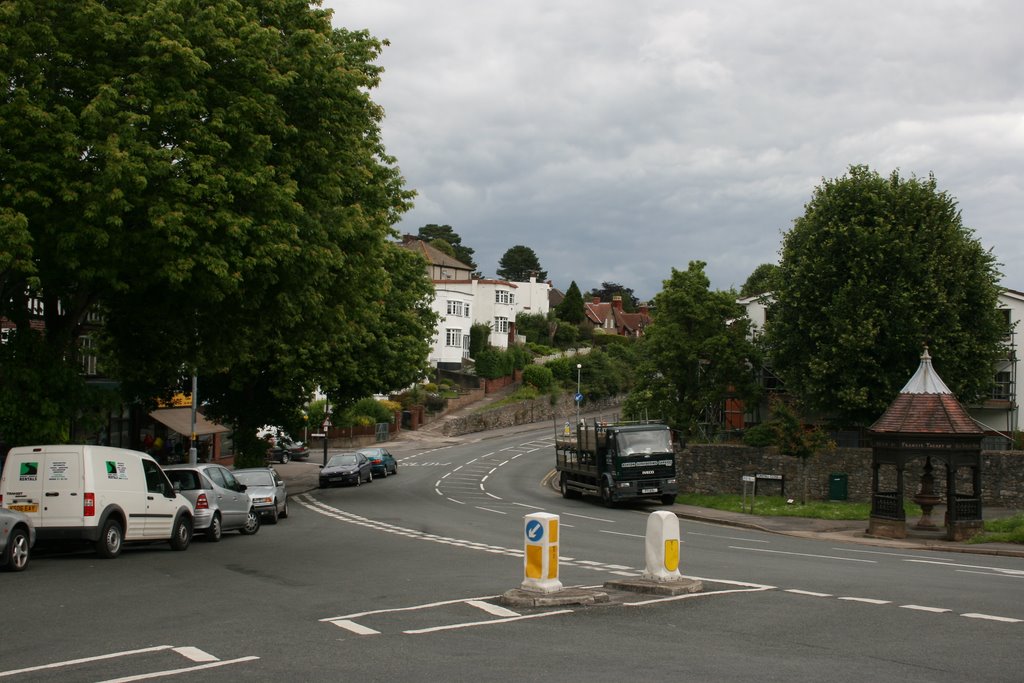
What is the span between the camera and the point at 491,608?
12156mm

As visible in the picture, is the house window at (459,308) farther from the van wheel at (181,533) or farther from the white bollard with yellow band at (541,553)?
the white bollard with yellow band at (541,553)

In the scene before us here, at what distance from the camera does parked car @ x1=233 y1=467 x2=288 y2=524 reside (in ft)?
93.4

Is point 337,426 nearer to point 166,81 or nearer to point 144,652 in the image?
point 166,81

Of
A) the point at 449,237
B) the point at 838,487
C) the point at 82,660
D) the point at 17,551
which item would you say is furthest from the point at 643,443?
the point at 449,237

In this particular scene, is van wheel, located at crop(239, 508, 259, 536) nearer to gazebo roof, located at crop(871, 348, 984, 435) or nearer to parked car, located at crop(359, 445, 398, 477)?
gazebo roof, located at crop(871, 348, 984, 435)

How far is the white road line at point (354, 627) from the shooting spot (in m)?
10.6

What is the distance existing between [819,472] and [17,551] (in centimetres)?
2770

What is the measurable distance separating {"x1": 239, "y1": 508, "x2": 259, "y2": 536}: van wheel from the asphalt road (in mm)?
2544

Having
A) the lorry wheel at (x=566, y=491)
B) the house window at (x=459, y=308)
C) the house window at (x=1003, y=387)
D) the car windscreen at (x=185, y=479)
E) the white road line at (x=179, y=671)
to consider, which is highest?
the house window at (x=459, y=308)

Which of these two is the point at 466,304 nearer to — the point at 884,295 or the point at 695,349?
the point at 695,349

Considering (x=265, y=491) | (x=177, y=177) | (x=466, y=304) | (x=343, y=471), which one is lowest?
(x=343, y=471)

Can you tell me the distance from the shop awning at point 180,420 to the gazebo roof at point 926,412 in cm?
3057

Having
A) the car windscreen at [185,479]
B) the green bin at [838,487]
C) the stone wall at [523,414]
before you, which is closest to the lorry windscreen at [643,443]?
the green bin at [838,487]

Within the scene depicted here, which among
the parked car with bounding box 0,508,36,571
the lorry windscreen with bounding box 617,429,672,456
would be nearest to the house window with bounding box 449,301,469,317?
the lorry windscreen with bounding box 617,429,672,456
